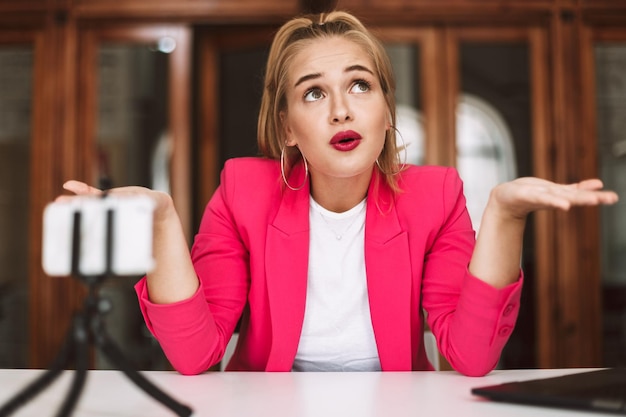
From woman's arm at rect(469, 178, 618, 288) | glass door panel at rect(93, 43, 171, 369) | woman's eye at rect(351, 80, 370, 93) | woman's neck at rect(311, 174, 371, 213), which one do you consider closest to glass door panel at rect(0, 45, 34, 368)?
glass door panel at rect(93, 43, 171, 369)

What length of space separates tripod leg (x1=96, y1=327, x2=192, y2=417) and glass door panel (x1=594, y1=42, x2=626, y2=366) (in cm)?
320

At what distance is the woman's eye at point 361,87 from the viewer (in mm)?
1251

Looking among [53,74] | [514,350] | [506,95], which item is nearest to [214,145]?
[53,74]

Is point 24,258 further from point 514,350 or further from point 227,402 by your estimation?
point 227,402

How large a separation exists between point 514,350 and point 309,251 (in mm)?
2508

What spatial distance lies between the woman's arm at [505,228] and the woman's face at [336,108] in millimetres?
312

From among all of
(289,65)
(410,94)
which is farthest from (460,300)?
(410,94)

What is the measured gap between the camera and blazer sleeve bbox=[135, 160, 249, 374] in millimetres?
1015

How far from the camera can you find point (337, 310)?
1.27m

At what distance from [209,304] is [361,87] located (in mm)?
522

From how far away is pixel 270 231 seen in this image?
124cm

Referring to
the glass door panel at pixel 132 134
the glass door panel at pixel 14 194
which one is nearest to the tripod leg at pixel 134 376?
the glass door panel at pixel 132 134

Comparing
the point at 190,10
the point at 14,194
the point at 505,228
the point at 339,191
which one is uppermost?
the point at 190,10

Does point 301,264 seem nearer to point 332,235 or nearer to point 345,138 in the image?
point 332,235
